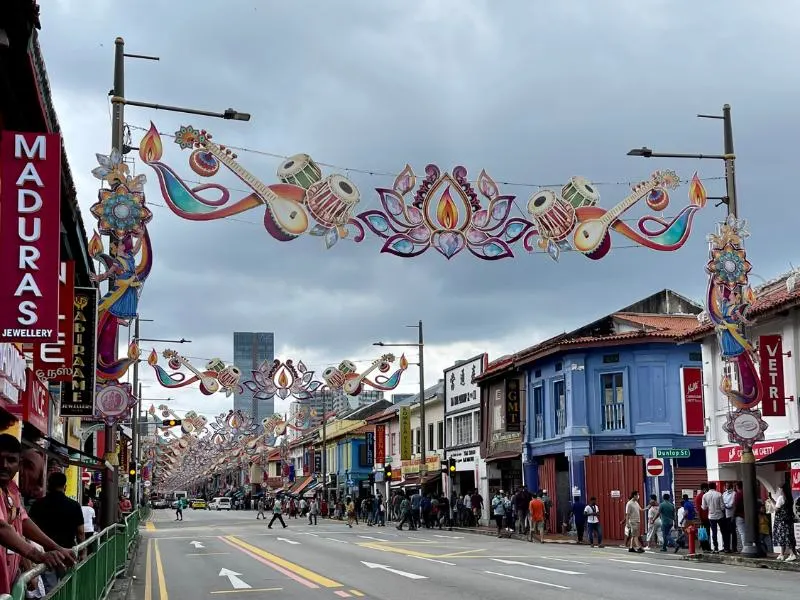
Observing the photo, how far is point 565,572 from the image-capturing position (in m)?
20.5

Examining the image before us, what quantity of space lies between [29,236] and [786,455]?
62.7 feet

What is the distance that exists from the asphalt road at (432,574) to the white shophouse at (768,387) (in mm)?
4399

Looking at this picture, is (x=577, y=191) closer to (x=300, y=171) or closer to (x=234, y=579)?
(x=300, y=171)

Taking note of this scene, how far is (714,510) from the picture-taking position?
26578mm

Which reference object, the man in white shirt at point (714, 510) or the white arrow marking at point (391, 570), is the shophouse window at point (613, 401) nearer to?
the man in white shirt at point (714, 510)

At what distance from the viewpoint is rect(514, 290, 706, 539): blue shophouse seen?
40000 mm

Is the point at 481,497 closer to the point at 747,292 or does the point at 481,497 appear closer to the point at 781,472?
the point at 781,472

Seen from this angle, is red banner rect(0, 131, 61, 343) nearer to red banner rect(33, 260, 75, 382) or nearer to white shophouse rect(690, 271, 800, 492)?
red banner rect(33, 260, 75, 382)

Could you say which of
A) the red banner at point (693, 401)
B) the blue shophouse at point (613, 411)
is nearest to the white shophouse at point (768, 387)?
the red banner at point (693, 401)

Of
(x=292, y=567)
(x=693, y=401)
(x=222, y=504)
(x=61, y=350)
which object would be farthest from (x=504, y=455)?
(x=222, y=504)

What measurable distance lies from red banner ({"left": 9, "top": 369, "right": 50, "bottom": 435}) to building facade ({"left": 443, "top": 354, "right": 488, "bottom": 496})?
114ft

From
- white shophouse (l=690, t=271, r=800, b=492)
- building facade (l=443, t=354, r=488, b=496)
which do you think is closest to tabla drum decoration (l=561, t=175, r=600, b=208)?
white shophouse (l=690, t=271, r=800, b=492)

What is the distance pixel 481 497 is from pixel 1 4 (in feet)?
143

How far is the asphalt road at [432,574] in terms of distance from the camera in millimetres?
16844
